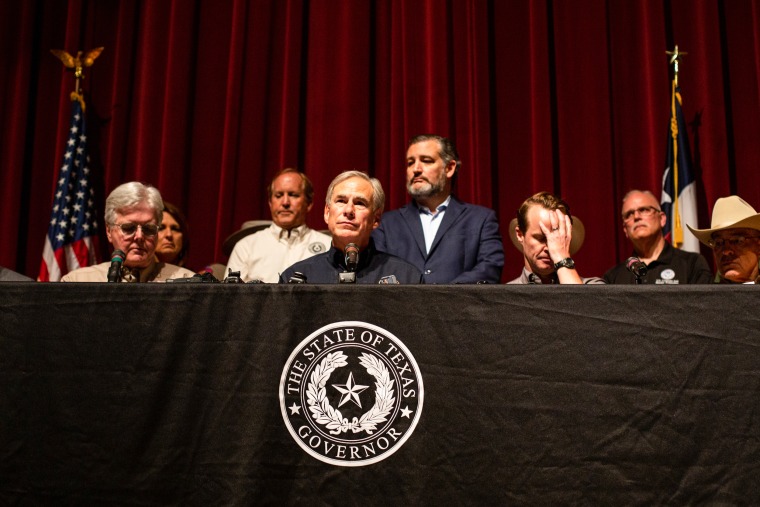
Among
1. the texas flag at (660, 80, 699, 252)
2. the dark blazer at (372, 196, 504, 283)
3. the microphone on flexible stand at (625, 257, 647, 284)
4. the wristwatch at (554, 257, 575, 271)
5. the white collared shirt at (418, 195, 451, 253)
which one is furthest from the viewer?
the texas flag at (660, 80, 699, 252)

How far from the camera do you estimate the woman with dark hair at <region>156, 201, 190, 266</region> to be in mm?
3521

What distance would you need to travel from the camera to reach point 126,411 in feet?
5.05

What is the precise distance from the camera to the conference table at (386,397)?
1459 mm

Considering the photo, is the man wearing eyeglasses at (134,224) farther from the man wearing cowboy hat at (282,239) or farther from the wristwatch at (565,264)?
the wristwatch at (565,264)

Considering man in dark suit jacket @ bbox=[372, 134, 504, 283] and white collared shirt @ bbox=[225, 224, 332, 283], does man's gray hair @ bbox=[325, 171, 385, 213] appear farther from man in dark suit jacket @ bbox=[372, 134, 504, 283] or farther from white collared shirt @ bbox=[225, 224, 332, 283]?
white collared shirt @ bbox=[225, 224, 332, 283]

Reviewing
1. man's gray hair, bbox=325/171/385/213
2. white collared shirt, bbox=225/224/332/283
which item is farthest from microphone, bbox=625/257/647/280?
white collared shirt, bbox=225/224/332/283

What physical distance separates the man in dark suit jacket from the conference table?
1.54m

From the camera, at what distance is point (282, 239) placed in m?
3.68

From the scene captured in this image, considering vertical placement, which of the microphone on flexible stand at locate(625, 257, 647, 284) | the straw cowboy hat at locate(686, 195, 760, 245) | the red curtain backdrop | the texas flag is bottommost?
the microphone on flexible stand at locate(625, 257, 647, 284)

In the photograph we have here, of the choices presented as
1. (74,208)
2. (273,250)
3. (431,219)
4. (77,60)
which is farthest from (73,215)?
(431,219)

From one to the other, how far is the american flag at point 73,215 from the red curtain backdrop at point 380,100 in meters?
0.35

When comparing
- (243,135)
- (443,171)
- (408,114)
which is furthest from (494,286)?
(243,135)

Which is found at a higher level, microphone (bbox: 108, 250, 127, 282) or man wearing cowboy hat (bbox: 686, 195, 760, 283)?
man wearing cowboy hat (bbox: 686, 195, 760, 283)

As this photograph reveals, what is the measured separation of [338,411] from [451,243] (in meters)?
1.88
